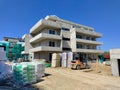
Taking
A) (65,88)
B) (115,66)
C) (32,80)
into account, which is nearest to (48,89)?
(65,88)

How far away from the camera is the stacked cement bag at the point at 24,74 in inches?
386

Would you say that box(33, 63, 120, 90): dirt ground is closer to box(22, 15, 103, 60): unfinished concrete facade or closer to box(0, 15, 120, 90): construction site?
box(0, 15, 120, 90): construction site

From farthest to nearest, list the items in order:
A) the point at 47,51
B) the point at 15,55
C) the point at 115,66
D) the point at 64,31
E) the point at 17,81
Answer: the point at 15,55 < the point at 64,31 < the point at 47,51 < the point at 115,66 < the point at 17,81

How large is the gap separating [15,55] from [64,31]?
88.4ft

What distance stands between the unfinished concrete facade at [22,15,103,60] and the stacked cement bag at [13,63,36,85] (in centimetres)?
1800

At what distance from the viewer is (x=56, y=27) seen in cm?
3222

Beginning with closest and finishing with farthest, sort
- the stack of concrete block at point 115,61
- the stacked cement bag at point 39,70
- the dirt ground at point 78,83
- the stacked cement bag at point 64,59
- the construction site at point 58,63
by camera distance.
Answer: the dirt ground at point 78,83, the construction site at point 58,63, the stacked cement bag at point 39,70, the stack of concrete block at point 115,61, the stacked cement bag at point 64,59

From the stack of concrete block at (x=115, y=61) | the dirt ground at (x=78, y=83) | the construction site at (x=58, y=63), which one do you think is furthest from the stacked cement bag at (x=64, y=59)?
the dirt ground at (x=78, y=83)

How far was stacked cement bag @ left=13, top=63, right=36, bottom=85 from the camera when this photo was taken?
9.81 metres

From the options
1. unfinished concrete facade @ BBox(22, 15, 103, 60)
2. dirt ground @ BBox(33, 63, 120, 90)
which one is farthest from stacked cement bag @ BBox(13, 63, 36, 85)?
unfinished concrete facade @ BBox(22, 15, 103, 60)

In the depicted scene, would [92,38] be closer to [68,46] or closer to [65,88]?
[68,46]

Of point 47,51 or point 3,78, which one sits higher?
point 47,51

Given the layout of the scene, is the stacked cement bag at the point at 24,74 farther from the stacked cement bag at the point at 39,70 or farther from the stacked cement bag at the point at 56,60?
the stacked cement bag at the point at 56,60

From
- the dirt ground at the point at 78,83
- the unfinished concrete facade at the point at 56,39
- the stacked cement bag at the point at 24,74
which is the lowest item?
the dirt ground at the point at 78,83
